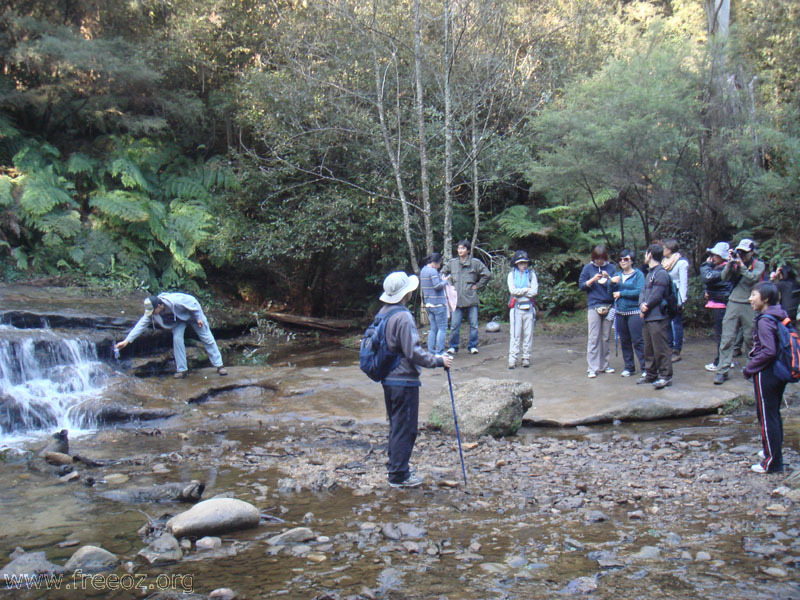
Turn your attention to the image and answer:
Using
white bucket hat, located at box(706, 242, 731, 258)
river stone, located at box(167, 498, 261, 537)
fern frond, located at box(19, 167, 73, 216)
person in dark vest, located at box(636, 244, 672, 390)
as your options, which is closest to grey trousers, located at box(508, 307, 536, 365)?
person in dark vest, located at box(636, 244, 672, 390)

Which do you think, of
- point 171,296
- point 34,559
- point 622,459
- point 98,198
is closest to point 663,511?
point 622,459

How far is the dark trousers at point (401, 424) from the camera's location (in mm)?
6121

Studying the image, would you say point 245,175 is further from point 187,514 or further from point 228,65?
point 187,514

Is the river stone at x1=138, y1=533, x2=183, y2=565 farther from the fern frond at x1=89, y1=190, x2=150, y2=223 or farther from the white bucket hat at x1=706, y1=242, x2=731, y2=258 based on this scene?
the fern frond at x1=89, y1=190, x2=150, y2=223

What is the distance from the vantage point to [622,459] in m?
A: 7.02

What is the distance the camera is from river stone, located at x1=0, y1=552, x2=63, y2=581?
14.6ft

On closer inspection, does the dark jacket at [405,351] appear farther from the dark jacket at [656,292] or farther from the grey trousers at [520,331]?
the grey trousers at [520,331]

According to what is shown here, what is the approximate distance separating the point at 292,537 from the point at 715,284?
26.8 ft

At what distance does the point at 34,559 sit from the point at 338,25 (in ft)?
47.9

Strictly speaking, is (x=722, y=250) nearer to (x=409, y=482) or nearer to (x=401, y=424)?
(x=401, y=424)

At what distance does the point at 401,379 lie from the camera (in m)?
6.07

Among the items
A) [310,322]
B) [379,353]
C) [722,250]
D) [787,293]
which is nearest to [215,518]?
[379,353]

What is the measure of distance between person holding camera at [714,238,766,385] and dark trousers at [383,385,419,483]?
5.49m

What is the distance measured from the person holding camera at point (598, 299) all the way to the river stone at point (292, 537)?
6.43 meters
